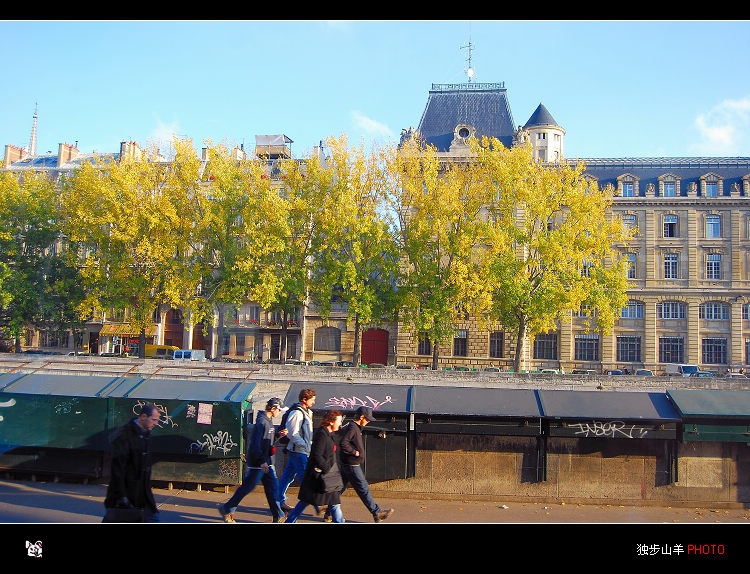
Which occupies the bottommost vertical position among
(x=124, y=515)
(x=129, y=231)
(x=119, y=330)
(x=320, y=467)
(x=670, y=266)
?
(x=124, y=515)

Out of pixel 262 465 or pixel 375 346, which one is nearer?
pixel 262 465

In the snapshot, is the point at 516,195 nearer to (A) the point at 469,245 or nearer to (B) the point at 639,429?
(A) the point at 469,245

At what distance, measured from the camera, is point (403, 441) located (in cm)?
1297

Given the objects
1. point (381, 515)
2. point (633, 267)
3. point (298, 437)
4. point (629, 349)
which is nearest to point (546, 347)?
point (629, 349)

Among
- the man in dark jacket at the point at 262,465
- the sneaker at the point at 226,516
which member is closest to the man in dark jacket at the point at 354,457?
the man in dark jacket at the point at 262,465

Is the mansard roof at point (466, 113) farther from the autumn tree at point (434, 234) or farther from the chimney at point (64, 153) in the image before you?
the chimney at point (64, 153)

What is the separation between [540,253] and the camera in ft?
112

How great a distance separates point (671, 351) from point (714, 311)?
4.51 m

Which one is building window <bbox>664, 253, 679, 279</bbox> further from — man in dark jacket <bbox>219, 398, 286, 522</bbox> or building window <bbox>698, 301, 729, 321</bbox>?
man in dark jacket <bbox>219, 398, 286, 522</bbox>

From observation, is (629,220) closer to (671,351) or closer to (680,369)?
(671,351)

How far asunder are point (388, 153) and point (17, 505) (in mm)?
27653

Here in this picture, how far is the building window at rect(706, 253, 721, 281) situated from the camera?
159 feet

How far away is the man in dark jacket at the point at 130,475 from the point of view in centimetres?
807
